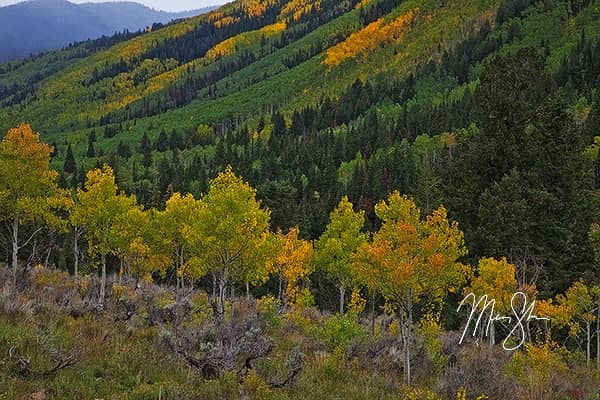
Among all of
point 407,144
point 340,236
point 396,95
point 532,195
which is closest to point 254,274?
point 340,236

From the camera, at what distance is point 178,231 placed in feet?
117

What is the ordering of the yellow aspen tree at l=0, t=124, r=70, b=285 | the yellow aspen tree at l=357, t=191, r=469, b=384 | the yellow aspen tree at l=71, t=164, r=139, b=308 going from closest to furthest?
the yellow aspen tree at l=357, t=191, r=469, b=384 → the yellow aspen tree at l=0, t=124, r=70, b=285 → the yellow aspen tree at l=71, t=164, r=139, b=308

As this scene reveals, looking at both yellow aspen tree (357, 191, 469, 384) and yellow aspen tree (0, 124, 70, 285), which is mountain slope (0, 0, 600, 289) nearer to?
yellow aspen tree (357, 191, 469, 384)

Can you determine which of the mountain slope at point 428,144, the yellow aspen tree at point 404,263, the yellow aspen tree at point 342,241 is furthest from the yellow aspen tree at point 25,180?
the mountain slope at point 428,144

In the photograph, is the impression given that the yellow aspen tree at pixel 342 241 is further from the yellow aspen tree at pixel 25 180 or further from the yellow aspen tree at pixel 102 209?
the yellow aspen tree at pixel 25 180

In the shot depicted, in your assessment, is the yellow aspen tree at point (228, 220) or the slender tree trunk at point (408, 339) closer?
the slender tree trunk at point (408, 339)

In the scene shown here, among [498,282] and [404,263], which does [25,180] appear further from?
[498,282]

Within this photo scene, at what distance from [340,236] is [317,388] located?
21.9 metres

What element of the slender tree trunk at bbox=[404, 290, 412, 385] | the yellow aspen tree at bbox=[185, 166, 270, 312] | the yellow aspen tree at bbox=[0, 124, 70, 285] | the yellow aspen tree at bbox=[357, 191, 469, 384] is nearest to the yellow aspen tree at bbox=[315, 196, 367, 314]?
the yellow aspen tree at bbox=[185, 166, 270, 312]

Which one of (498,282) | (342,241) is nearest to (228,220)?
(342,241)

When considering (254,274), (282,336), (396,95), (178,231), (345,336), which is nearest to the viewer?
(345,336)

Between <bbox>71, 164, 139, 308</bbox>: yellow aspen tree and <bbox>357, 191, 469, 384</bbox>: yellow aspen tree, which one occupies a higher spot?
<bbox>357, 191, 469, 384</bbox>: yellow aspen tree

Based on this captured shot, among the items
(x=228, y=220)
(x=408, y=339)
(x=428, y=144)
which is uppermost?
(x=228, y=220)

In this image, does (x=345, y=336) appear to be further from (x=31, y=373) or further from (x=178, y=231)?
(x=178, y=231)
